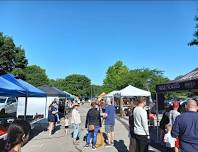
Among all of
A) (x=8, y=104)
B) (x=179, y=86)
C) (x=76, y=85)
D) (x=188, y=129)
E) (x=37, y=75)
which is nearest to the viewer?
(x=188, y=129)

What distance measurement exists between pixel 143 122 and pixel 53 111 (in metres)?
10.4

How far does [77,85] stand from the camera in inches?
5482

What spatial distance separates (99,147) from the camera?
14.0 m

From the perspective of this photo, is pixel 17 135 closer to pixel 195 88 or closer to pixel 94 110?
pixel 195 88

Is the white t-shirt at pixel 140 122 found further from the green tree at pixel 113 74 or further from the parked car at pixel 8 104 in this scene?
the green tree at pixel 113 74

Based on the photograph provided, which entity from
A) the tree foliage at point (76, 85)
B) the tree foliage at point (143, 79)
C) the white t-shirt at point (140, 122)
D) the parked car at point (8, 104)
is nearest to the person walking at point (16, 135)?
the white t-shirt at point (140, 122)

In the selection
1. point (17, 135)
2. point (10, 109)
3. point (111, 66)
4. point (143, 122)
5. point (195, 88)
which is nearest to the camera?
point (17, 135)

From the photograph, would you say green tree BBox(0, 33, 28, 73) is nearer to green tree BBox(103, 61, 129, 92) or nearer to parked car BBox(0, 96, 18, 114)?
parked car BBox(0, 96, 18, 114)

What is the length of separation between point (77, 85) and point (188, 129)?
133240 mm

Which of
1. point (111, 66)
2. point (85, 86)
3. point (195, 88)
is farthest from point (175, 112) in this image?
point (85, 86)

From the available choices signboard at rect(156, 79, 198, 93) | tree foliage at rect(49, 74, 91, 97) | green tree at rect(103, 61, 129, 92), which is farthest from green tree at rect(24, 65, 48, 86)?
signboard at rect(156, 79, 198, 93)

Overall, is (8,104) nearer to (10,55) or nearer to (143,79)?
(10,55)

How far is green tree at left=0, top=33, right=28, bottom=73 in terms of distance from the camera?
49312 mm

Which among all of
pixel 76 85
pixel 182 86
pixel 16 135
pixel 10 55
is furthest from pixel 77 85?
pixel 16 135
